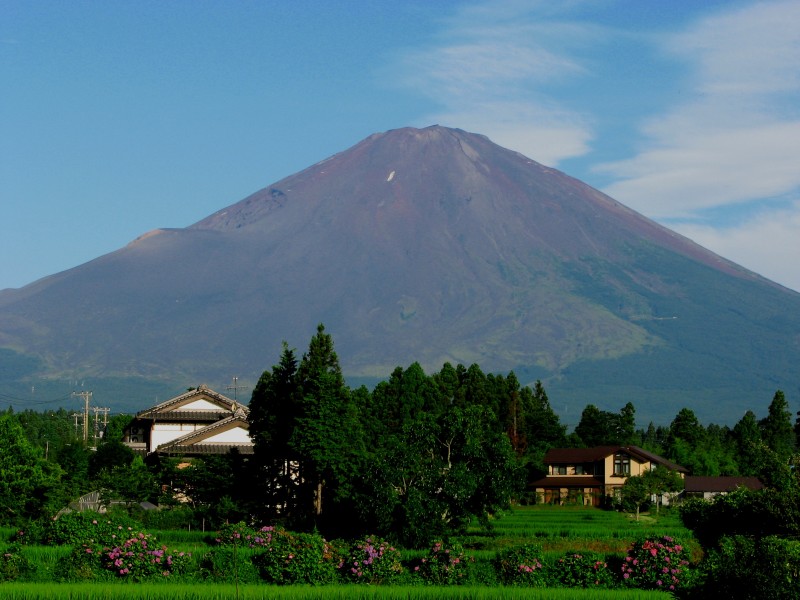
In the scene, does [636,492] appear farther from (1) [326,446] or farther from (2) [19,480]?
(2) [19,480]

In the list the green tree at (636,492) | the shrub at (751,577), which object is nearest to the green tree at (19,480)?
the shrub at (751,577)

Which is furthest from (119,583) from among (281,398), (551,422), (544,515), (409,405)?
(551,422)

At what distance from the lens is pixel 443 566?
32.9 metres

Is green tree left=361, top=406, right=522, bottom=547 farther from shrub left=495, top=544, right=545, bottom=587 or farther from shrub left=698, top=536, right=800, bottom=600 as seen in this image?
shrub left=698, top=536, right=800, bottom=600

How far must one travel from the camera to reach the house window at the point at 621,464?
105m

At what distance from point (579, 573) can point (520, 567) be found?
1.50 m

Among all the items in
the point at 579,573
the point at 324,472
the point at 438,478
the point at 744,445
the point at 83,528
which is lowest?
the point at 579,573

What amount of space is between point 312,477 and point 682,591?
2756cm

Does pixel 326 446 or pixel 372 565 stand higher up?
pixel 326 446

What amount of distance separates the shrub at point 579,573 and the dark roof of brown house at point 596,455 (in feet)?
230

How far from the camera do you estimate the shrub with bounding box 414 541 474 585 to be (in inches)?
1287

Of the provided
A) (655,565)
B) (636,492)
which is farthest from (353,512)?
(636,492)

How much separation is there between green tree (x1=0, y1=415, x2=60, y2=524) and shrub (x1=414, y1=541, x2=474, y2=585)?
21193 mm

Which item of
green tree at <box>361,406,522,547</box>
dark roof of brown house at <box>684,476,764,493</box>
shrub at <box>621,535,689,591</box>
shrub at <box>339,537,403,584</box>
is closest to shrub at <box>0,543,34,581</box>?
shrub at <box>339,537,403,584</box>
